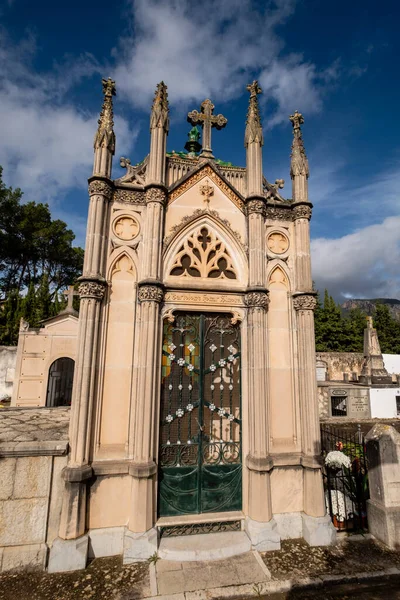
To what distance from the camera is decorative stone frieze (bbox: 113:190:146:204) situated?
613cm

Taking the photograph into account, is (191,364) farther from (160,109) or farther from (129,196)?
(160,109)

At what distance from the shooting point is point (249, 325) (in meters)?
6.14

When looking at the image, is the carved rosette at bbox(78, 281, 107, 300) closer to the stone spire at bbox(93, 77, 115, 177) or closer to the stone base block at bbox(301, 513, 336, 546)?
the stone spire at bbox(93, 77, 115, 177)

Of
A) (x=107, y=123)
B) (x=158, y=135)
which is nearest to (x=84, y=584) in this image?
(x=158, y=135)

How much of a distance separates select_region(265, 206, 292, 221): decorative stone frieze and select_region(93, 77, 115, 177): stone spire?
10.8 feet

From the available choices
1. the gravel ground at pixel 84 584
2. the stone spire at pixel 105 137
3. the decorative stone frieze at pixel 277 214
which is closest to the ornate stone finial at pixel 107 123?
the stone spire at pixel 105 137

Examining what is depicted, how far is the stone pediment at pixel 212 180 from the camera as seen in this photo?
21.3 ft

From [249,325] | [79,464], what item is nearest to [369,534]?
[249,325]

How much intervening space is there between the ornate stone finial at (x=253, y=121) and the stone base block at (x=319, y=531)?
734 cm

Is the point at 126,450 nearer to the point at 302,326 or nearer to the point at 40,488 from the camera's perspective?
the point at 40,488

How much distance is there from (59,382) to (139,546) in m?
13.6

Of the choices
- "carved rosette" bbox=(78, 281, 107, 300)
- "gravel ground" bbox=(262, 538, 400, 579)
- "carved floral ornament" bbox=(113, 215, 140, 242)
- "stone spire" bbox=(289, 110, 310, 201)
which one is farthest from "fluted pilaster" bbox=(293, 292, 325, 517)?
"carved rosette" bbox=(78, 281, 107, 300)

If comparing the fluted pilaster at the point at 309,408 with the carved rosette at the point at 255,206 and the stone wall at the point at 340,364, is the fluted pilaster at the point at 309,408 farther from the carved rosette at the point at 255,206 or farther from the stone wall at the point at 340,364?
the stone wall at the point at 340,364

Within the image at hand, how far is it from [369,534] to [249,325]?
4276 mm
